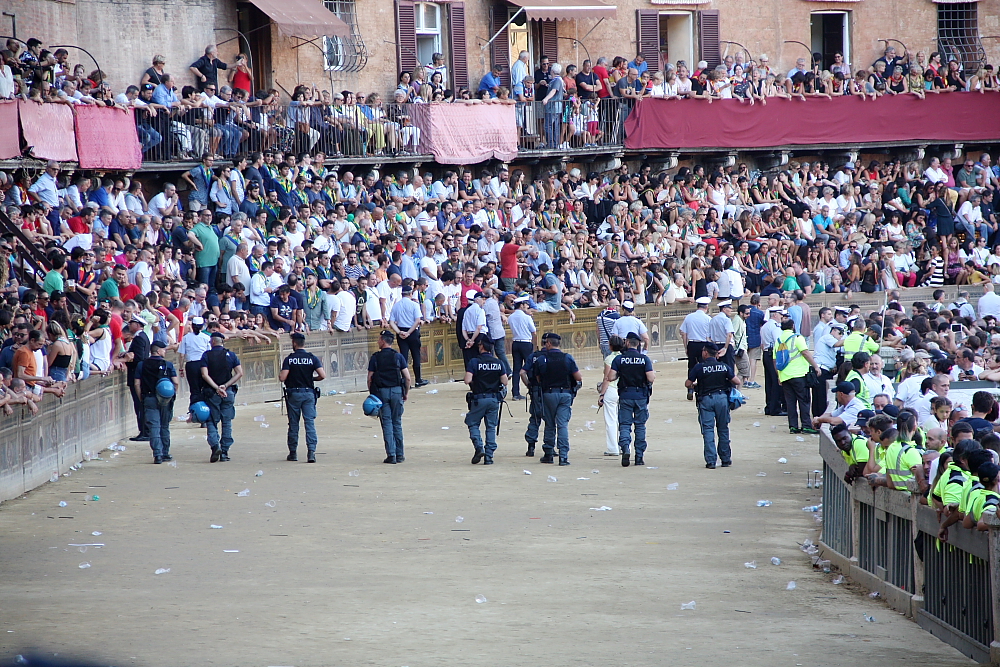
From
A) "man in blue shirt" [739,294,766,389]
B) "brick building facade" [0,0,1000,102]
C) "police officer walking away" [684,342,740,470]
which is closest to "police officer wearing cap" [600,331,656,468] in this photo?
"police officer walking away" [684,342,740,470]

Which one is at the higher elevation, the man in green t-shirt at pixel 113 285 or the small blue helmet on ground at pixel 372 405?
the man in green t-shirt at pixel 113 285

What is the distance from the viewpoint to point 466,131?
106 ft

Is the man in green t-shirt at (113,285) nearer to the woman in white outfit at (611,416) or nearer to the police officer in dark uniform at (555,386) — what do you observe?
the police officer in dark uniform at (555,386)

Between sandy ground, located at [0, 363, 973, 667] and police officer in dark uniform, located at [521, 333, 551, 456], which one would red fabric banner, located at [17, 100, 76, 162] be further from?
police officer in dark uniform, located at [521, 333, 551, 456]

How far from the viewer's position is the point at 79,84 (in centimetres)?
2600

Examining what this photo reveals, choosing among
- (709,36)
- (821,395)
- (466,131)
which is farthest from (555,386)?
(709,36)

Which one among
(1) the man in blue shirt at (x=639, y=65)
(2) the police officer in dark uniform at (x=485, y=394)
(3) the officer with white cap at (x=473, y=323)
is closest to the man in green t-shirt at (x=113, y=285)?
(3) the officer with white cap at (x=473, y=323)

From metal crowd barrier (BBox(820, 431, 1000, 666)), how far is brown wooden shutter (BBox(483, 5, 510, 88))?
23.9 m

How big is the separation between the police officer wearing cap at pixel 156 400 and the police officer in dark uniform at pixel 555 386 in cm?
454

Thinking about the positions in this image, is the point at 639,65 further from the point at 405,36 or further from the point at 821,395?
the point at 821,395

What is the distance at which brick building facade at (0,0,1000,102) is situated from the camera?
2947cm

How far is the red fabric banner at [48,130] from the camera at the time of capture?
24.1m

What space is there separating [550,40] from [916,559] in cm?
2740

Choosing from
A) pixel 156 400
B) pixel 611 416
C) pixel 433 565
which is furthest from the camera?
pixel 611 416
